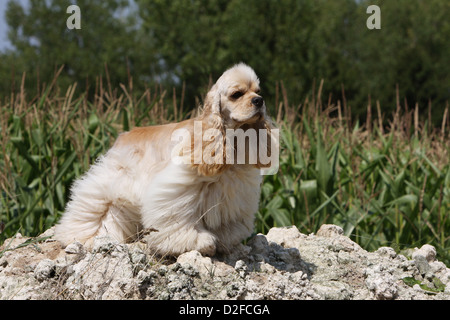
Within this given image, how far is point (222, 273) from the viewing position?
14.2 feet

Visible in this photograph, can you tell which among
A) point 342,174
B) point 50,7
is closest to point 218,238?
point 342,174

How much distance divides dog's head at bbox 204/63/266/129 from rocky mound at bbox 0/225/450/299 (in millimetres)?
1049

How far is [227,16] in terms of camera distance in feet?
111

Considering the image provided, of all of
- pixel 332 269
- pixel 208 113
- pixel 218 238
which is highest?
pixel 208 113

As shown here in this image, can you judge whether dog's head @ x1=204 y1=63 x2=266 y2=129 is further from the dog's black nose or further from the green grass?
the green grass

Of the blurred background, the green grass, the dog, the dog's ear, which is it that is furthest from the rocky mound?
the blurred background

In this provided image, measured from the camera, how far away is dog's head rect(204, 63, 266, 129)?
13.8ft

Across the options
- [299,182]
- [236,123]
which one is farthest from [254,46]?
[236,123]

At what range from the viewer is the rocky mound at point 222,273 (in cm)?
403

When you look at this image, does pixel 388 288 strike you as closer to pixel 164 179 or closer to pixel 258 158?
pixel 258 158

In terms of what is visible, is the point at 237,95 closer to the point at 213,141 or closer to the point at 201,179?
the point at 213,141

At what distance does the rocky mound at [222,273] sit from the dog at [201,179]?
0.62ft
